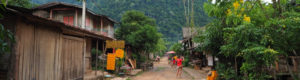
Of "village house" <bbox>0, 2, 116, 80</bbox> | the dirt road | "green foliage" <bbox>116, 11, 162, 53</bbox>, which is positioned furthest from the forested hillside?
"village house" <bbox>0, 2, 116, 80</bbox>

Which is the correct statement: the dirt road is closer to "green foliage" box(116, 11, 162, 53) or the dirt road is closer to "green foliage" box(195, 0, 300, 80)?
"green foliage" box(116, 11, 162, 53)

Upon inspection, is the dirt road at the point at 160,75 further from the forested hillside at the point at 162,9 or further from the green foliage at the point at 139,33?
the forested hillside at the point at 162,9

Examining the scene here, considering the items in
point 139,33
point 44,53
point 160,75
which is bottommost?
point 160,75

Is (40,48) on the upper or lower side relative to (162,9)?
lower

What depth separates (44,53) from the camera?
4812 millimetres

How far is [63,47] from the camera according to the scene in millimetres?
5793

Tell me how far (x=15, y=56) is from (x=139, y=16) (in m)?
19.4

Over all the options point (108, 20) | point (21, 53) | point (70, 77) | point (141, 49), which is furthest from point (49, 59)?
point (108, 20)

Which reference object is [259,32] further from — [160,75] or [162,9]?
[162,9]

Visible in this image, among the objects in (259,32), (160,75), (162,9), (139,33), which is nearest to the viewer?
(259,32)

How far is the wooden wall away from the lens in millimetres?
4016

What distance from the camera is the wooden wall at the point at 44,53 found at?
13.2 feet

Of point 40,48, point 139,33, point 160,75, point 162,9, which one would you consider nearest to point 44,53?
point 40,48

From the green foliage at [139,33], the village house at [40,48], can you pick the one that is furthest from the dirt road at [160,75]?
the village house at [40,48]
